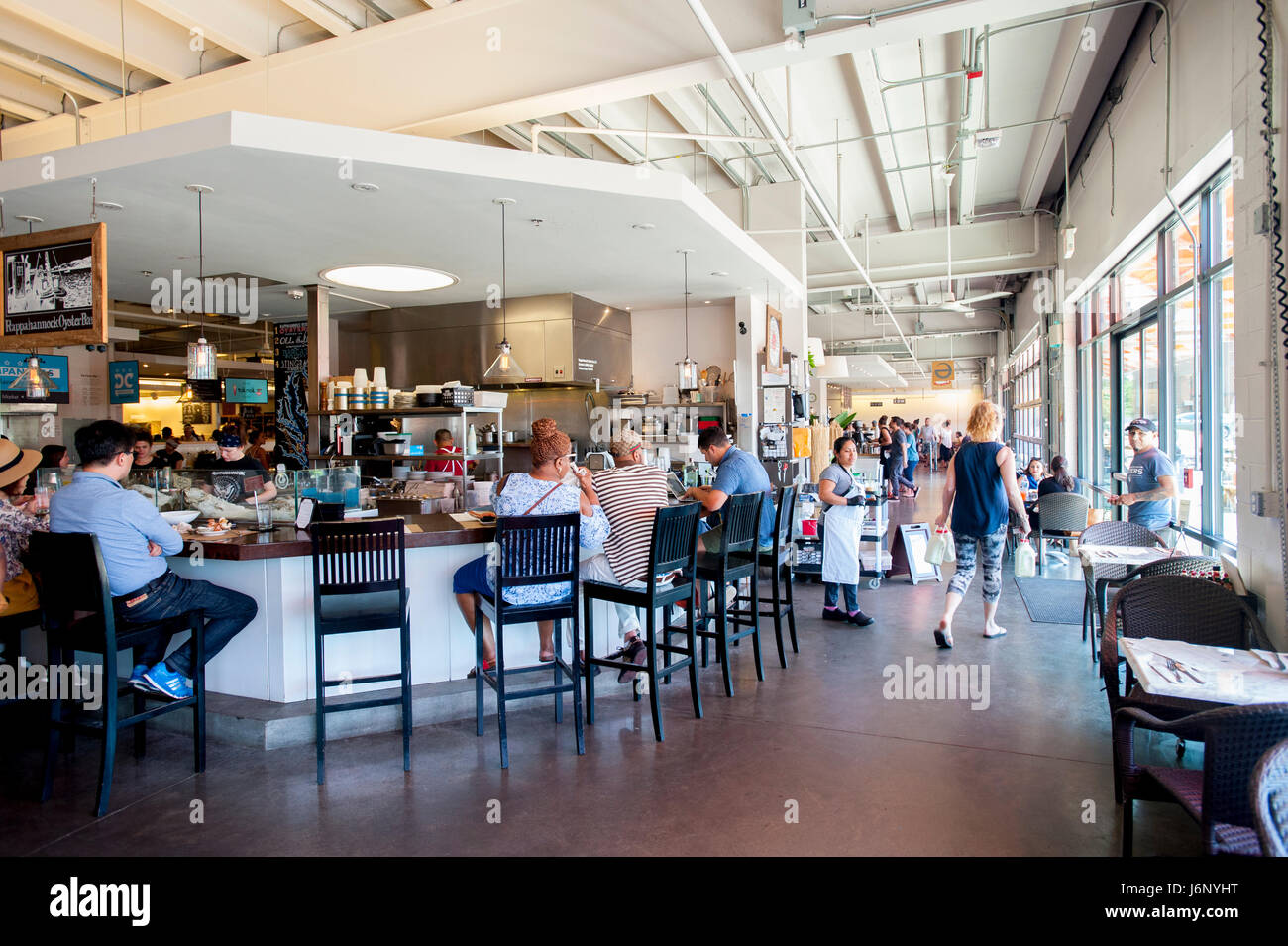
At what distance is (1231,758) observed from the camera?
70.7 inches

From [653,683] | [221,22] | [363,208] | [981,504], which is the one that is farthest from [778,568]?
[221,22]

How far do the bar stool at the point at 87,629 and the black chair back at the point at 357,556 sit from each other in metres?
0.73

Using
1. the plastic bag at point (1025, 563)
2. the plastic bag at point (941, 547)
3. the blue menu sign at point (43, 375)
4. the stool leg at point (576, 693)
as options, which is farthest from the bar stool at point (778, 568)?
the blue menu sign at point (43, 375)

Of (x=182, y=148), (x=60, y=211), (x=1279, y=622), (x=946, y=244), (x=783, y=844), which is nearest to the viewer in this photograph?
(x=783, y=844)

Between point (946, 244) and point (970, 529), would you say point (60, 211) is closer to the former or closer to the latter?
point (970, 529)

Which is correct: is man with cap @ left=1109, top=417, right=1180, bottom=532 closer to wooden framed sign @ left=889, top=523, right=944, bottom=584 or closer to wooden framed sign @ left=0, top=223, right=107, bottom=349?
wooden framed sign @ left=889, top=523, right=944, bottom=584

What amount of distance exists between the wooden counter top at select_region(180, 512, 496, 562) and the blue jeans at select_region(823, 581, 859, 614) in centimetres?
309

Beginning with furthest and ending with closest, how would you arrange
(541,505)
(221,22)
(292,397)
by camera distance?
(292,397)
(221,22)
(541,505)

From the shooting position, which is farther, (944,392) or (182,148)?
(944,392)

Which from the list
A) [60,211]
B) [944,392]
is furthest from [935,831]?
[944,392]

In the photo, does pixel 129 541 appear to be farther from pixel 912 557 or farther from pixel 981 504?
pixel 912 557

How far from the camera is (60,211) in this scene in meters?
5.46

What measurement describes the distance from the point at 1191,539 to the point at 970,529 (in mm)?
1797

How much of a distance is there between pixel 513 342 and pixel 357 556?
591 centimetres
